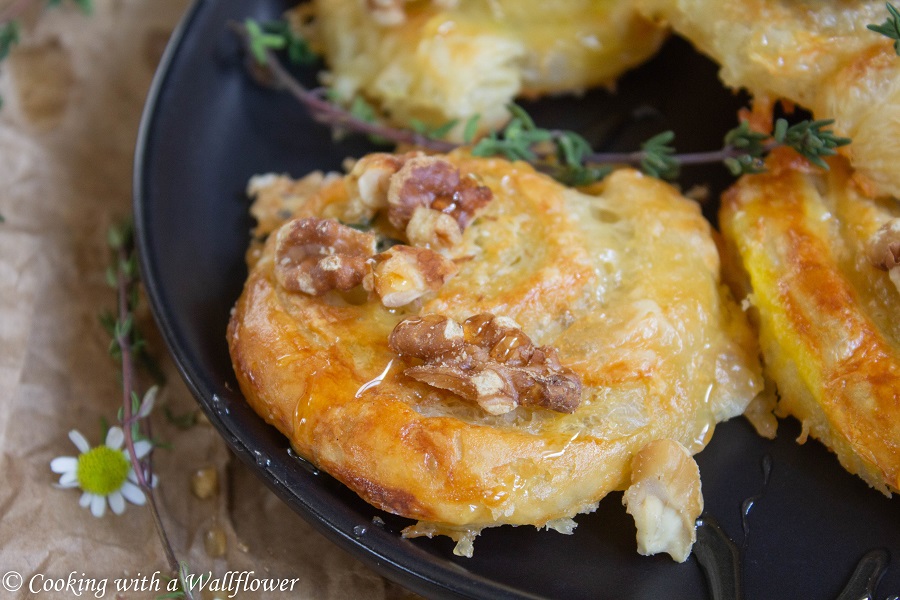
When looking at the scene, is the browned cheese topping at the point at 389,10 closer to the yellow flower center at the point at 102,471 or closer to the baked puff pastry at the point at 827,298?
the baked puff pastry at the point at 827,298

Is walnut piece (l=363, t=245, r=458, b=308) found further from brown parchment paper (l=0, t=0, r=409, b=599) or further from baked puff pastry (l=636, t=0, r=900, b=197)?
baked puff pastry (l=636, t=0, r=900, b=197)

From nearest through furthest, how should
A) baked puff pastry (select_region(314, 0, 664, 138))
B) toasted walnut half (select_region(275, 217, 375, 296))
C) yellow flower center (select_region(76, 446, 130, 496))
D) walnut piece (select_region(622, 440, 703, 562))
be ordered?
walnut piece (select_region(622, 440, 703, 562)) < toasted walnut half (select_region(275, 217, 375, 296)) < yellow flower center (select_region(76, 446, 130, 496)) < baked puff pastry (select_region(314, 0, 664, 138))

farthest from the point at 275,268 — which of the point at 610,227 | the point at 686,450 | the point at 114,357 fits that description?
the point at 686,450

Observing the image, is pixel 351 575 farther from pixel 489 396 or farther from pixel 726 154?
pixel 726 154

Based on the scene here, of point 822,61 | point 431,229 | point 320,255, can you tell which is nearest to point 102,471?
point 320,255

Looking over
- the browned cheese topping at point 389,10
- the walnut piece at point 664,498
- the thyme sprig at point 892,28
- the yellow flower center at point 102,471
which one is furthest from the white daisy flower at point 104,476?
the thyme sprig at point 892,28

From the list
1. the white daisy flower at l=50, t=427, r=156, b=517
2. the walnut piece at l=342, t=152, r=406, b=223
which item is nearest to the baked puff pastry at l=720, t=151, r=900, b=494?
the walnut piece at l=342, t=152, r=406, b=223
